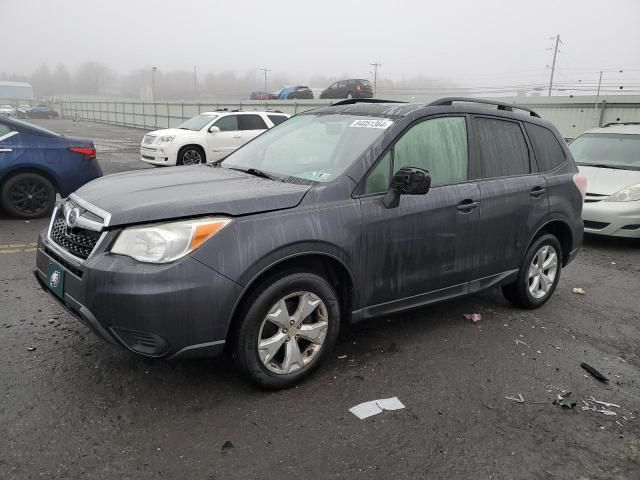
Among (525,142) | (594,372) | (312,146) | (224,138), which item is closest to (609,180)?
(525,142)

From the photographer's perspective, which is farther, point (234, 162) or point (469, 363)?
point (234, 162)

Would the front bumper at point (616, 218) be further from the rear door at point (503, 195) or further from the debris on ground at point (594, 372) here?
the debris on ground at point (594, 372)

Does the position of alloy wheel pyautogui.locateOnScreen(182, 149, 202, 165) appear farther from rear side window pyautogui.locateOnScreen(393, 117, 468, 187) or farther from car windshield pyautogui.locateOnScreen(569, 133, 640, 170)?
rear side window pyautogui.locateOnScreen(393, 117, 468, 187)

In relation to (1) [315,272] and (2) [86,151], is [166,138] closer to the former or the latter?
(2) [86,151]

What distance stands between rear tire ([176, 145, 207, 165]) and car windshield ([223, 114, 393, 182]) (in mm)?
10164

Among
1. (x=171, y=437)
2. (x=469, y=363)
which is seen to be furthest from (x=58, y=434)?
(x=469, y=363)

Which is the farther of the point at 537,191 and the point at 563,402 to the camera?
the point at 537,191

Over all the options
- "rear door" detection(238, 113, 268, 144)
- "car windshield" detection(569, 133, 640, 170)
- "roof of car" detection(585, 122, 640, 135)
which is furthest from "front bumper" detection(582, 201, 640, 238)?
"rear door" detection(238, 113, 268, 144)

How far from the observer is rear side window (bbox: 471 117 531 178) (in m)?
4.14

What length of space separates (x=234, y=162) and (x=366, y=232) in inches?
56.1

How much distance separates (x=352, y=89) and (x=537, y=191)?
3108cm

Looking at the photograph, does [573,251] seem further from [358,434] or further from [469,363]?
[358,434]

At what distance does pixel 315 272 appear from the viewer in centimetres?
321

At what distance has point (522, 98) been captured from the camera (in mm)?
21188
